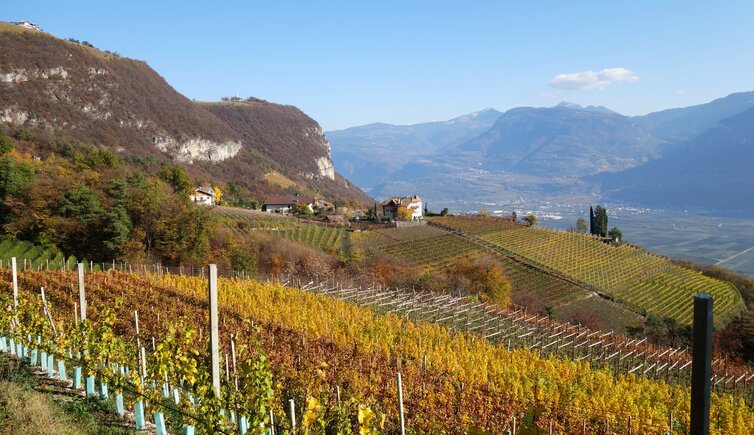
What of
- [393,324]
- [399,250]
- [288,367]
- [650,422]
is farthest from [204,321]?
[399,250]

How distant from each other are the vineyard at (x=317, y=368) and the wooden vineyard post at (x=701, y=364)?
3.11ft

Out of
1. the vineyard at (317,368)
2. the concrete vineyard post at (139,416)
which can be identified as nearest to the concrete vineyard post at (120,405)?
the vineyard at (317,368)

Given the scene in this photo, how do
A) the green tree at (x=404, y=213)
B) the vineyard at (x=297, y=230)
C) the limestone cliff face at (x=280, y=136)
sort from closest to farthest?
the vineyard at (x=297, y=230) → the green tree at (x=404, y=213) → the limestone cliff face at (x=280, y=136)

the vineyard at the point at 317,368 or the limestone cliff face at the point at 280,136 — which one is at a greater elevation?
the limestone cliff face at the point at 280,136

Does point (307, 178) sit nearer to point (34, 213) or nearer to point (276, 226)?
point (276, 226)

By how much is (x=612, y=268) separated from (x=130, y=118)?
100 meters

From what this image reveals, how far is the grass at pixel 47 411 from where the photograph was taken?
615cm

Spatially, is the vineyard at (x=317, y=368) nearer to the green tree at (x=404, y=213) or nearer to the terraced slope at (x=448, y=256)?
the terraced slope at (x=448, y=256)

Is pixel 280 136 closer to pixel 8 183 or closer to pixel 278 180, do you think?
pixel 278 180

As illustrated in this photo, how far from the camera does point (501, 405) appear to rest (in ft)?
33.6

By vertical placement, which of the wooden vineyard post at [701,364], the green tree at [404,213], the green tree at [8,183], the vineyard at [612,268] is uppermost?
the green tree at [8,183]

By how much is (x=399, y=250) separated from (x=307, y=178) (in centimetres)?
11508

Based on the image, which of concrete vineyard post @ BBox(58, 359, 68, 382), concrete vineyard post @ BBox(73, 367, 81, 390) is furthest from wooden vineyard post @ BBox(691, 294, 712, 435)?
concrete vineyard post @ BBox(58, 359, 68, 382)

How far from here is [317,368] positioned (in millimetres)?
5488
